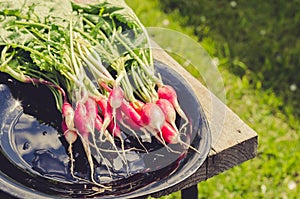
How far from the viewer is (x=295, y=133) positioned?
8.76ft

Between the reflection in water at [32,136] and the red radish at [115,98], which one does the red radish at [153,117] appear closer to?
the red radish at [115,98]

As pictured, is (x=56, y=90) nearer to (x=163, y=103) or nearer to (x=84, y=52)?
(x=84, y=52)

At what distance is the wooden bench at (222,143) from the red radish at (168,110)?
0.16 m

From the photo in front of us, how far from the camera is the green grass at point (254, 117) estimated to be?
7.93ft

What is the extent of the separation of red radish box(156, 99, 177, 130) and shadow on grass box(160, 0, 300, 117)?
1459 millimetres

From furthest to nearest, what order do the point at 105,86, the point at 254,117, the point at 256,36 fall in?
the point at 256,36 < the point at 254,117 < the point at 105,86

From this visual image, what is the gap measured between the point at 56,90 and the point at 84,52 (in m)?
0.12

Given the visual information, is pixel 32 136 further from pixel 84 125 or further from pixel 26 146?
pixel 84 125

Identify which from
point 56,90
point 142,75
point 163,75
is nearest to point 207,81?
point 163,75

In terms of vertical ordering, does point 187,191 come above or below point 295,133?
above

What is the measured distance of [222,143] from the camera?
5.08 feet

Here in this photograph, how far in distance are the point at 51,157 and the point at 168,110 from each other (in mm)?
284

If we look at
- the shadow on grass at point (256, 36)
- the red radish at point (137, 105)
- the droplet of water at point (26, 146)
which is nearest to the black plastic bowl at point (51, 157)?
the droplet of water at point (26, 146)

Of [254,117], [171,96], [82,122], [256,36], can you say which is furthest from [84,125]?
[256,36]
